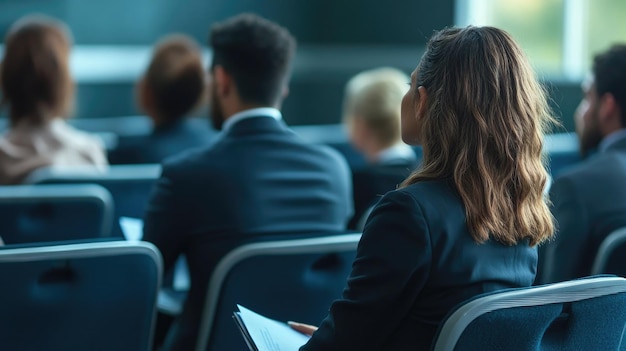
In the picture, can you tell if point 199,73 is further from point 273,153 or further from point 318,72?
point 318,72

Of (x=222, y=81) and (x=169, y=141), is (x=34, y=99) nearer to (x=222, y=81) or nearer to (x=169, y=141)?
(x=169, y=141)

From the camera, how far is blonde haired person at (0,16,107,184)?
375 cm

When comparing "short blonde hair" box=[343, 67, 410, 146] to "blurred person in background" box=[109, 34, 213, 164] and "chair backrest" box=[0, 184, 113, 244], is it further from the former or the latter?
"chair backrest" box=[0, 184, 113, 244]

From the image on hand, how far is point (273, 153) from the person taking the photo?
2.64m

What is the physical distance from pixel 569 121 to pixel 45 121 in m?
5.09

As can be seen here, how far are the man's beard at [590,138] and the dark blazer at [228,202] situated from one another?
35.4 inches

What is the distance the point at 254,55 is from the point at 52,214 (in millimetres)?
752

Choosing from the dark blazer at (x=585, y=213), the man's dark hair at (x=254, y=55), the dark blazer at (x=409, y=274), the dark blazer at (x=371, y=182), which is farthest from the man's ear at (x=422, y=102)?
the dark blazer at (x=371, y=182)

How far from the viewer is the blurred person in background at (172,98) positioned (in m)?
4.33

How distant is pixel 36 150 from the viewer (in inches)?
149

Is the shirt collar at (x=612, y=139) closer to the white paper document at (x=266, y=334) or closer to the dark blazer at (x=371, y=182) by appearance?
the dark blazer at (x=371, y=182)

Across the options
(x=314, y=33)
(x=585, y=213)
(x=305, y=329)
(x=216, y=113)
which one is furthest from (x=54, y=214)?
(x=314, y=33)

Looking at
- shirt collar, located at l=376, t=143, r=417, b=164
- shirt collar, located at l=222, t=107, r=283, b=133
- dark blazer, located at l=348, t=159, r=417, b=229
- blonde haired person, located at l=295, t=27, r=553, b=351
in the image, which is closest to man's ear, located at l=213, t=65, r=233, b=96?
shirt collar, located at l=222, t=107, r=283, b=133

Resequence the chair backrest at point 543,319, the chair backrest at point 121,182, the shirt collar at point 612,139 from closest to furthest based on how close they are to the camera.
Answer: the chair backrest at point 543,319 < the shirt collar at point 612,139 < the chair backrest at point 121,182
